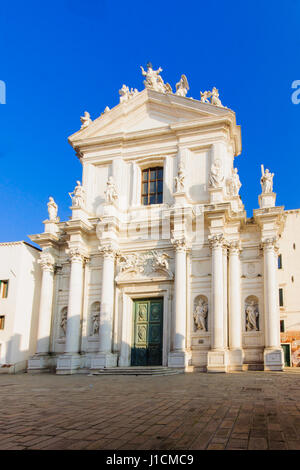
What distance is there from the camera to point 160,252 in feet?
68.7

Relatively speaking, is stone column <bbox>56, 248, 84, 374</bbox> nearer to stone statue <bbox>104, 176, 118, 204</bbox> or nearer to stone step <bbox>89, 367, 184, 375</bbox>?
stone step <bbox>89, 367, 184, 375</bbox>

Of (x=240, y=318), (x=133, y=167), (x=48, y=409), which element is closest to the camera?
(x=48, y=409)

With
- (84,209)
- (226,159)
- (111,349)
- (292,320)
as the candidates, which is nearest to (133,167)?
(84,209)

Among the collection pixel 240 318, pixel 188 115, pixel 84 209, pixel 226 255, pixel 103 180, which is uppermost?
pixel 188 115

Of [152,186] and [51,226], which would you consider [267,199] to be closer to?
[152,186]

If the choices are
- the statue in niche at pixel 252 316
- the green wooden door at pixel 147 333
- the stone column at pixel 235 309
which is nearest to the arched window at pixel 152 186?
the stone column at pixel 235 309

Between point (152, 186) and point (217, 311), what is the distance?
313 inches

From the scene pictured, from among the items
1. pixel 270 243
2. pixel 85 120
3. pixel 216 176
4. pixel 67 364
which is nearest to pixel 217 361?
pixel 270 243

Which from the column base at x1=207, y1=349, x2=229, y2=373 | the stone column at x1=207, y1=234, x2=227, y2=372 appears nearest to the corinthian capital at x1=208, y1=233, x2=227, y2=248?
the stone column at x1=207, y1=234, x2=227, y2=372

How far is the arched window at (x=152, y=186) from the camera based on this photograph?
22906mm

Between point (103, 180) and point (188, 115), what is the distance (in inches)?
225

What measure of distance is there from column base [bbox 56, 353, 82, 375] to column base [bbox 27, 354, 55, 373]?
128cm

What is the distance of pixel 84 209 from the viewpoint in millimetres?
22391
